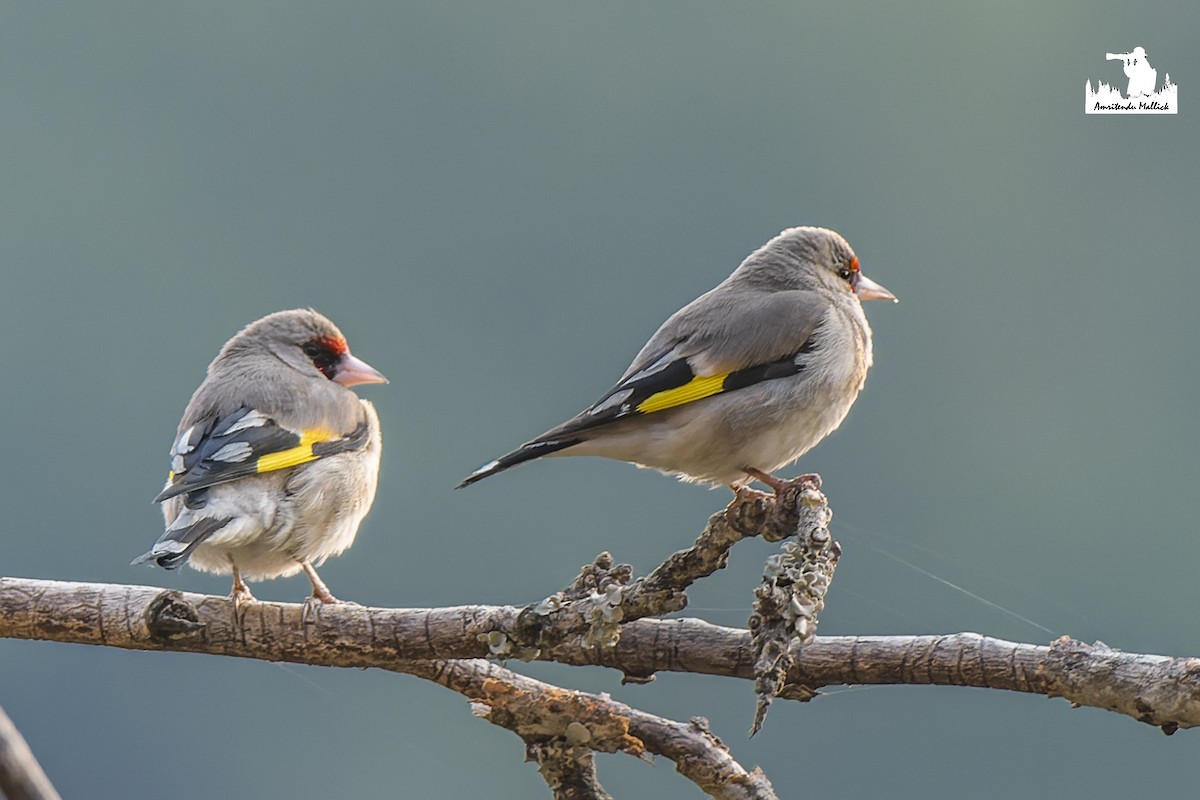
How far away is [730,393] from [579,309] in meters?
20.5

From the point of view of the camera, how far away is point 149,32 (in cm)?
4453

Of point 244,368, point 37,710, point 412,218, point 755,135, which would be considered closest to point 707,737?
point 244,368

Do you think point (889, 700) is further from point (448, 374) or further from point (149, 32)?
point (149, 32)

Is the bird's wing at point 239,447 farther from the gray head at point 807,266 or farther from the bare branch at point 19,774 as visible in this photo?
the bare branch at point 19,774

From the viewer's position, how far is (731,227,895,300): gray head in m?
4.76

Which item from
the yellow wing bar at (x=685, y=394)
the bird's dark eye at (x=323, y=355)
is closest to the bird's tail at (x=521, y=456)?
the yellow wing bar at (x=685, y=394)

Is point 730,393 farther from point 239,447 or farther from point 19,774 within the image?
point 19,774

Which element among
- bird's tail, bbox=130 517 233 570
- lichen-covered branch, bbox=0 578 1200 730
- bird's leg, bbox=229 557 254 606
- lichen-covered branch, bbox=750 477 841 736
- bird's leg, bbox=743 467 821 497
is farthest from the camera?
bird's tail, bbox=130 517 233 570

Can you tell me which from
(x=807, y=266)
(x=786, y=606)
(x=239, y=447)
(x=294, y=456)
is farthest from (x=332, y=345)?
(x=786, y=606)

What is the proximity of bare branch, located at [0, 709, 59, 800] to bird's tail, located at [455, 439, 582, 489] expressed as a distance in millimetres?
1962

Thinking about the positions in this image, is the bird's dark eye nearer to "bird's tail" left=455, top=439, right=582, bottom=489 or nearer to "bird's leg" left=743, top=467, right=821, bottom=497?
"bird's tail" left=455, top=439, right=582, bottom=489

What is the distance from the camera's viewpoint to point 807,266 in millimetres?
4852

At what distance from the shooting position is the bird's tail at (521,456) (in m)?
3.59

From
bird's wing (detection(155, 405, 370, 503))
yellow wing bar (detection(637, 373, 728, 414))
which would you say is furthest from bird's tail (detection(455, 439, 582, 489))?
bird's wing (detection(155, 405, 370, 503))
